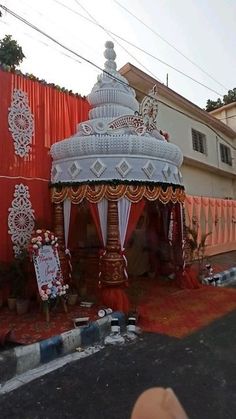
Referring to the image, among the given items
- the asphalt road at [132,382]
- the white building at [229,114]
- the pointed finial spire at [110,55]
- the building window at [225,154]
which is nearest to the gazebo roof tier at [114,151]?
the pointed finial spire at [110,55]

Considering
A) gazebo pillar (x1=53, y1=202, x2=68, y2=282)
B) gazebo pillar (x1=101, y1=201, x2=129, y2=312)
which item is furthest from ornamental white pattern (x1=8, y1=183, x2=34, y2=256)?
gazebo pillar (x1=101, y1=201, x2=129, y2=312)

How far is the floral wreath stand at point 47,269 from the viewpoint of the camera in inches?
191

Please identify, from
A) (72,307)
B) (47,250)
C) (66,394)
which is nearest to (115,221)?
(47,250)

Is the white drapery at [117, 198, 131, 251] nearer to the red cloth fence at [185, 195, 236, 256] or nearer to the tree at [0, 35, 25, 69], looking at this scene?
the red cloth fence at [185, 195, 236, 256]

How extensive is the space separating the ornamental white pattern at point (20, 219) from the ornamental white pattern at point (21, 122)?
68 centimetres

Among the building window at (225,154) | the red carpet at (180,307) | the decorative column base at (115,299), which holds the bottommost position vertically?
the red carpet at (180,307)

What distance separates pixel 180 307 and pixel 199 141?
9.52 m

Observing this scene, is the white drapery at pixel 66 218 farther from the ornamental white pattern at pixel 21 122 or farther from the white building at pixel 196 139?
the white building at pixel 196 139

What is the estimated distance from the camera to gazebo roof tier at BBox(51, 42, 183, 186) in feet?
18.4

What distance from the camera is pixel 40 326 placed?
183 inches

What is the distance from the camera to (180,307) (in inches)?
226

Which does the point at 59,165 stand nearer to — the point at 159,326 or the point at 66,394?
the point at 159,326

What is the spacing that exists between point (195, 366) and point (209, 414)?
0.89 m

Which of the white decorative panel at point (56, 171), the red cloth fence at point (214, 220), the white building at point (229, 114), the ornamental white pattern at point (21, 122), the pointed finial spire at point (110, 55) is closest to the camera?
the ornamental white pattern at point (21, 122)
